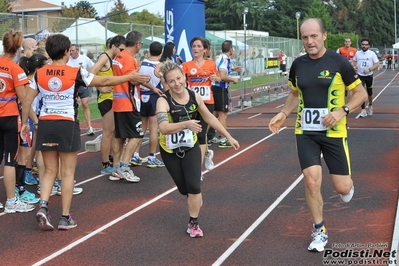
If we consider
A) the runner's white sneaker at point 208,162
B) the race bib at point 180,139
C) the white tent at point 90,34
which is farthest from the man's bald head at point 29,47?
the white tent at point 90,34

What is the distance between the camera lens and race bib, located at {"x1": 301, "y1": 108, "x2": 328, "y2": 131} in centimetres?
620

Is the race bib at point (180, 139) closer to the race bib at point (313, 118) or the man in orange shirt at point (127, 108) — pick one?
the race bib at point (313, 118)

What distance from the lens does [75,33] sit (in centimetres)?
2356

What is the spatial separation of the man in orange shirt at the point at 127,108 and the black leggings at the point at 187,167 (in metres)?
3.03

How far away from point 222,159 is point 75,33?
1332 cm

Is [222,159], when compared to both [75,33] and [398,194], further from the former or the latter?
[75,33]

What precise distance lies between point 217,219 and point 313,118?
190cm

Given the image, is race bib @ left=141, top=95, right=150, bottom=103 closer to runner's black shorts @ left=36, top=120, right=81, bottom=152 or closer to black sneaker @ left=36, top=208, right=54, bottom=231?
runner's black shorts @ left=36, top=120, right=81, bottom=152

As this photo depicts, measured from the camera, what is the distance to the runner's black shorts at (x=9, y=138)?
316 inches

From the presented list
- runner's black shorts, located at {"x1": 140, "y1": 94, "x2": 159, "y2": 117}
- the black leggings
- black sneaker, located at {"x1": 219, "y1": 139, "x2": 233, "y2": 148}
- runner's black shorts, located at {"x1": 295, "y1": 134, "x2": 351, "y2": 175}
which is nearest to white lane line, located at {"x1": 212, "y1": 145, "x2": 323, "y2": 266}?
the black leggings

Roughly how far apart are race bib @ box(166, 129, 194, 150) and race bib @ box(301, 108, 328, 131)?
3.88ft

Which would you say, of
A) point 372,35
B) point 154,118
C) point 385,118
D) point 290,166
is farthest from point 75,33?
point 372,35

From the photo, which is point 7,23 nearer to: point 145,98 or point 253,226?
point 145,98

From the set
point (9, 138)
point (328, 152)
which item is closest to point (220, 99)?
point (9, 138)
